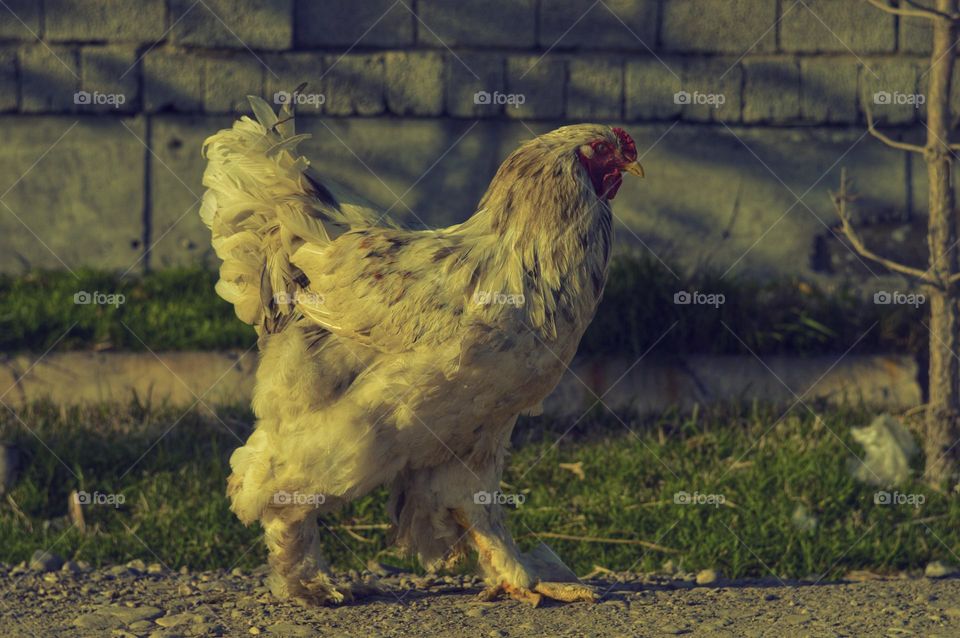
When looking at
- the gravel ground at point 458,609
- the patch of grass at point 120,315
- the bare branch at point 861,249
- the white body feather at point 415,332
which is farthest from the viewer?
the patch of grass at point 120,315

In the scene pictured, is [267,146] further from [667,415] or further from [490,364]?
[667,415]

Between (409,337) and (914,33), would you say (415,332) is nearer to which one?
(409,337)

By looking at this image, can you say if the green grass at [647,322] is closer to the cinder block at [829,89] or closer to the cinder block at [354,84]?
the cinder block at [829,89]

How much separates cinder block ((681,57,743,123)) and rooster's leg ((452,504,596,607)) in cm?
365

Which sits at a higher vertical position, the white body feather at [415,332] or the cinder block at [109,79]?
the cinder block at [109,79]

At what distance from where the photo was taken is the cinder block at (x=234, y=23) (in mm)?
8156

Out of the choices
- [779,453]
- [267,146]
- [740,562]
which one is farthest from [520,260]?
[779,453]

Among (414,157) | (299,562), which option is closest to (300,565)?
(299,562)

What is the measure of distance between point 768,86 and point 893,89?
2.36 ft

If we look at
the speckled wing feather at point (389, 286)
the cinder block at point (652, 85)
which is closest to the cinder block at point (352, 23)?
the cinder block at point (652, 85)

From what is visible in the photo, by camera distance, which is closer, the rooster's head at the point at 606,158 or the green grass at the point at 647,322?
the rooster's head at the point at 606,158

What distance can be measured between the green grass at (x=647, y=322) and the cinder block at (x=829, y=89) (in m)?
1.10

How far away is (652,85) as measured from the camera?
8109 mm

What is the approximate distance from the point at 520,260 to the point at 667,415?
8.15 feet
